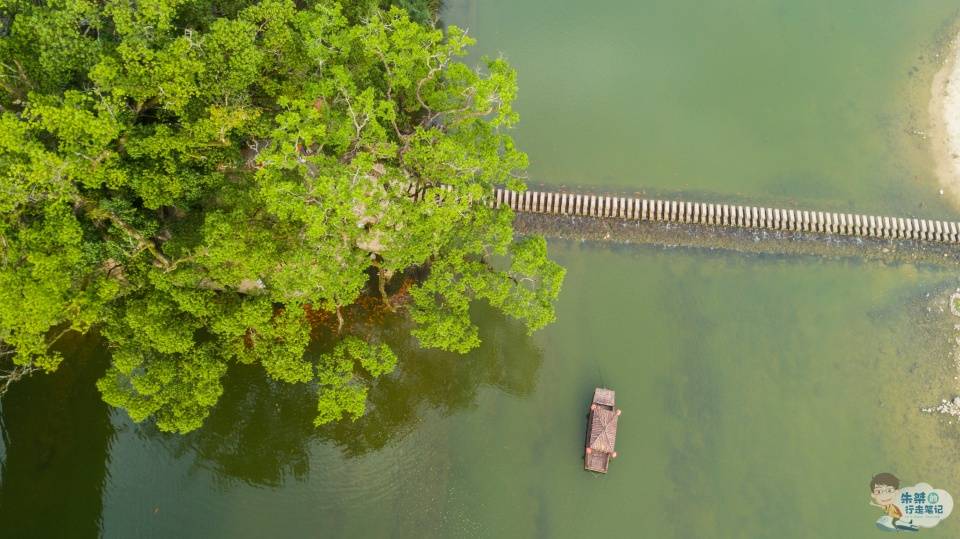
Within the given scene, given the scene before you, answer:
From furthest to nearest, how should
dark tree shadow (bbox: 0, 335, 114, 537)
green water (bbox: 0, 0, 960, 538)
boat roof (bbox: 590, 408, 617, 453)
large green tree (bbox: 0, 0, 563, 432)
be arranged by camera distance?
green water (bbox: 0, 0, 960, 538)
boat roof (bbox: 590, 408, 617, 453)
dark tree shadow (bbox: 0, 335, 114, 537)
large green tree (bbox: 0, 0, 563, 432)

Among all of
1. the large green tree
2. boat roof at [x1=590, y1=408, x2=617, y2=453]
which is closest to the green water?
boat roof at [x1=590, y1=408, x2=617, y2=453]

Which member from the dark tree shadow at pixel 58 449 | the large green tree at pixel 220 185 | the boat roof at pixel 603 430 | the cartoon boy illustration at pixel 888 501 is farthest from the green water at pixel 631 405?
the large green tree at pixel 220 185

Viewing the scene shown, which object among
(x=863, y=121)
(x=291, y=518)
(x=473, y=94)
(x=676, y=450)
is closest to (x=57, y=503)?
(x=291, y=518)

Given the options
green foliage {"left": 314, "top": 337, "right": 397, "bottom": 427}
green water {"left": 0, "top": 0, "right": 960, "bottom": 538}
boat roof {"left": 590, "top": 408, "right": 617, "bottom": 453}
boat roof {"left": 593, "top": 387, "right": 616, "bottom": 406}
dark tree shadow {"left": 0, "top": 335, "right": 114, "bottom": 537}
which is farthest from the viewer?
boat roof {"left": 593, "top": 387, "right": 616, "bottom": 406}

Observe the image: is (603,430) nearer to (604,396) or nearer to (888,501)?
(604,396)

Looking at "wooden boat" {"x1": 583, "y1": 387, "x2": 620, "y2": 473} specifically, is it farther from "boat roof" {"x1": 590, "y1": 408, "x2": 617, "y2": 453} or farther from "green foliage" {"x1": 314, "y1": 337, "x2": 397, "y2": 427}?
"green foliage" {"x1": 314, "y1": 337, "x2": 397, "y2": 427}

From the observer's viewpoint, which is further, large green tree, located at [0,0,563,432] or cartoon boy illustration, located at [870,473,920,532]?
cartoon boy illustration, located at [870,473,920,532]
